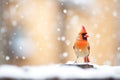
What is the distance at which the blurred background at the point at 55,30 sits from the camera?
7.73 ft

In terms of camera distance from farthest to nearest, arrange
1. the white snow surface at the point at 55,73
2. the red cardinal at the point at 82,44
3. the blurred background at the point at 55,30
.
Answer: the blurred background at the point at 55,30, the red cardinal at the point at 82,44, the white snow surface at the point at 55,73

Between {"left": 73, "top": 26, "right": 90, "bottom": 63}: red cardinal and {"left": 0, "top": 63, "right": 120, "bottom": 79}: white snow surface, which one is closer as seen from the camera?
{"left": 0, "top": 63, "right": 120, "bottom": 79}: white snow surface

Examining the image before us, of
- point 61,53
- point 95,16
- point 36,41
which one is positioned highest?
point 95,16

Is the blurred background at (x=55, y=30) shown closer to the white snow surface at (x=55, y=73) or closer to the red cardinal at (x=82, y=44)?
the red cardinal at (x=82, y=44)

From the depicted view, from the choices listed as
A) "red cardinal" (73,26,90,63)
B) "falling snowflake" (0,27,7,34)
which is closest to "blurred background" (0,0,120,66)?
"falling snowflake" (0,27,7,34)

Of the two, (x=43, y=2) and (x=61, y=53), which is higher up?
(x=43, y=2)

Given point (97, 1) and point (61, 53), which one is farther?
point (97, 1)

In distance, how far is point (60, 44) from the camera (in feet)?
7.87

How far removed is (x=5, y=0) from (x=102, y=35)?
79cm

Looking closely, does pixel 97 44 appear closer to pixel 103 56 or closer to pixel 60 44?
pixel 103 56

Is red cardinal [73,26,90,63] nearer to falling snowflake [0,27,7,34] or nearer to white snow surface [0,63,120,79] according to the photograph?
white snow surface [0,63,120,79]

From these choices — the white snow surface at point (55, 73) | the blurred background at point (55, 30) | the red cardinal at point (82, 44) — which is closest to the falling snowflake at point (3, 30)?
the blurred background at point (55, 30)

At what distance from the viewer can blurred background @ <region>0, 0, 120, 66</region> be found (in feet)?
7.73

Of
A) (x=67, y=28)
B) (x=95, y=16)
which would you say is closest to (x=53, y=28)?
(x=67, y=28)
